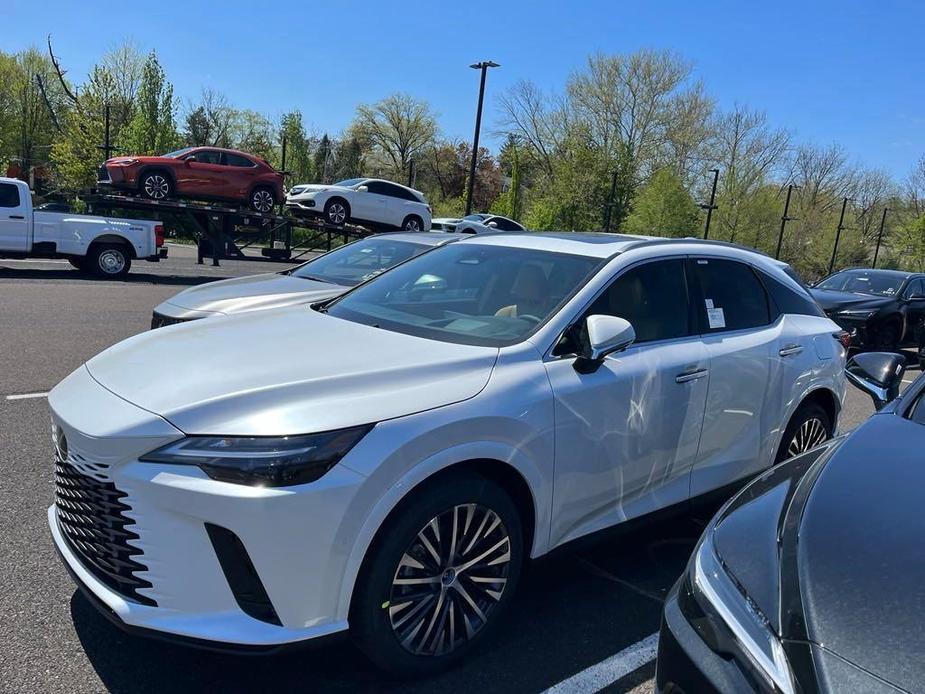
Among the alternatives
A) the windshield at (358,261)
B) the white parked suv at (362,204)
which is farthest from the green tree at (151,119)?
the windshield at (358,261)

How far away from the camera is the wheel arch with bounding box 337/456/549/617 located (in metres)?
2.36

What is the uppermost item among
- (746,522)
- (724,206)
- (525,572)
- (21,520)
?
(724,206)

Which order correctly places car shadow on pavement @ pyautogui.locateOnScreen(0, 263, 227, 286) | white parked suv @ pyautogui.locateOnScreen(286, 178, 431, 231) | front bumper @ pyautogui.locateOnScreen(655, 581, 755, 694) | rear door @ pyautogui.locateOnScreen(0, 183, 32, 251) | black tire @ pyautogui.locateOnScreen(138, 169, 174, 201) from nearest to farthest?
front bumper @ pyautogui.locateOnScreen(655, 581, 755, 694) → rear door @ pyautogui.locateOnScreen(0, 183, 32, 251) → car shadow on pavement @ pyautogui.locateOnScreen(0, 263, 227, 286) → black tire @ pyautogui.locateOnScreen(138, 169, 174, 201) → white parked suv @ pyautogui.locateOnScreen(286, 178, 431, 231)

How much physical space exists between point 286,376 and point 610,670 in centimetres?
171

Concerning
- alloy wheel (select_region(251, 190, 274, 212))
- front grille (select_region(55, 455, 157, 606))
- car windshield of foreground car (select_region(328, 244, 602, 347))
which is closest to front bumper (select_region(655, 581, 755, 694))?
car windshield of foreground car (select_region(328, 244, 602, 347))

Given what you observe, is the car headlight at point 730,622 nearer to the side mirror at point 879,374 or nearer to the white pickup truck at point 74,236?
the side mirror at point 879,374

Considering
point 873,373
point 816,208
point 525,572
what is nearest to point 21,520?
point 525,572

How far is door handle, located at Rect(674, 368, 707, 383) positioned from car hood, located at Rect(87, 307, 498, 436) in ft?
3.51

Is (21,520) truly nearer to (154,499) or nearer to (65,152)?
(154,499)

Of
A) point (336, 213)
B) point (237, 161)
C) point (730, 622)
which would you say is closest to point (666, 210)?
point (336, 213)

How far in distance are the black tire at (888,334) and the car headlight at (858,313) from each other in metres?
0.44

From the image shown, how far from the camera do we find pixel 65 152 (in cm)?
4100

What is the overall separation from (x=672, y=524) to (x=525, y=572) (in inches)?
67.6

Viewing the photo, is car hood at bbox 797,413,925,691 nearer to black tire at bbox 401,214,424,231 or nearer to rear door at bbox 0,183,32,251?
rear door at bbox 0,183,32,251
